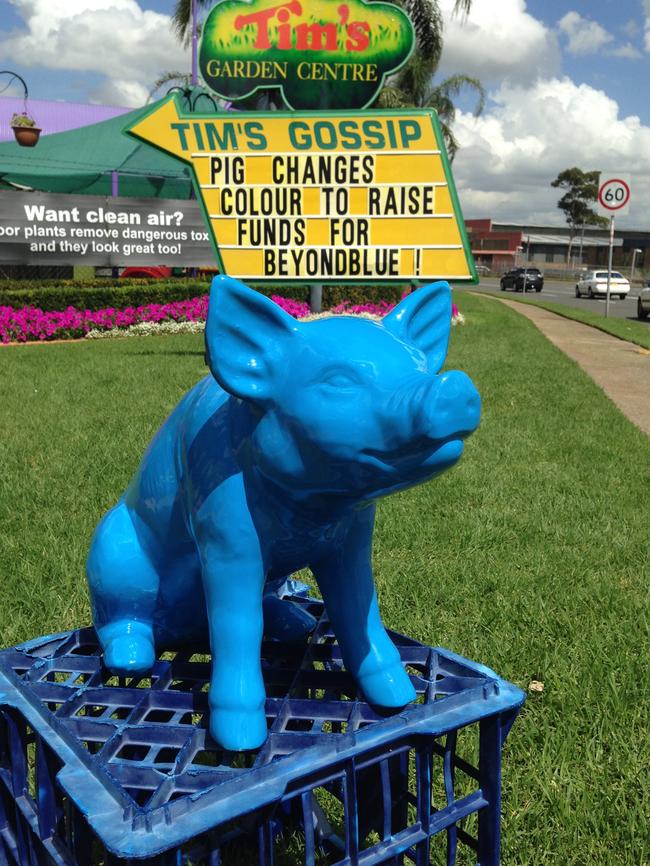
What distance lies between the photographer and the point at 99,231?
12.2m

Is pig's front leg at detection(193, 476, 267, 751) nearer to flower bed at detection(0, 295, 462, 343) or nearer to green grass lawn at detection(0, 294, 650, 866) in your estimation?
green grass lawn at detection(0, 294, 650, 866)

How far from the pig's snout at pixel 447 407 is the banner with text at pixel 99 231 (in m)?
11.6

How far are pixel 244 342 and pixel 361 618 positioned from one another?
1.91 feet

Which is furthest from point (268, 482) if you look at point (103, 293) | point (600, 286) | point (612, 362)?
point (600, 286)

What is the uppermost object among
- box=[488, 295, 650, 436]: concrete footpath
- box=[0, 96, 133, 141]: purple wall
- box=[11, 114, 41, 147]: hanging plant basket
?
box=[0, 96, 133, 141]: purple wall

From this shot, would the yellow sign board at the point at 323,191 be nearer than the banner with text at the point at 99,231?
Yes

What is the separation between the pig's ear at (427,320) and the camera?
4.23 ft

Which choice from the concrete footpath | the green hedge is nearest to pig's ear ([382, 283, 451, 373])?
the concrete footpath

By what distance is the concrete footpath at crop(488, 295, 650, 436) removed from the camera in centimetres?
730

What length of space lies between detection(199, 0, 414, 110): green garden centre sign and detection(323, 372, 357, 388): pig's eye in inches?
285

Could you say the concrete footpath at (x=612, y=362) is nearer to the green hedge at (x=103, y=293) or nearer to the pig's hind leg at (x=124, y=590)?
the green hedge at (x=103, y=293)

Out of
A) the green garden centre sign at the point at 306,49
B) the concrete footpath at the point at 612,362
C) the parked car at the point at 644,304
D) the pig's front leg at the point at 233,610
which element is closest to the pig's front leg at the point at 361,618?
the pig's front leg at the point at 233,610

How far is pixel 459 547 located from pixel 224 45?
6.21 metres

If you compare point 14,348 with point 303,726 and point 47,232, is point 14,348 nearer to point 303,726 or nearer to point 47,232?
point 47,232
